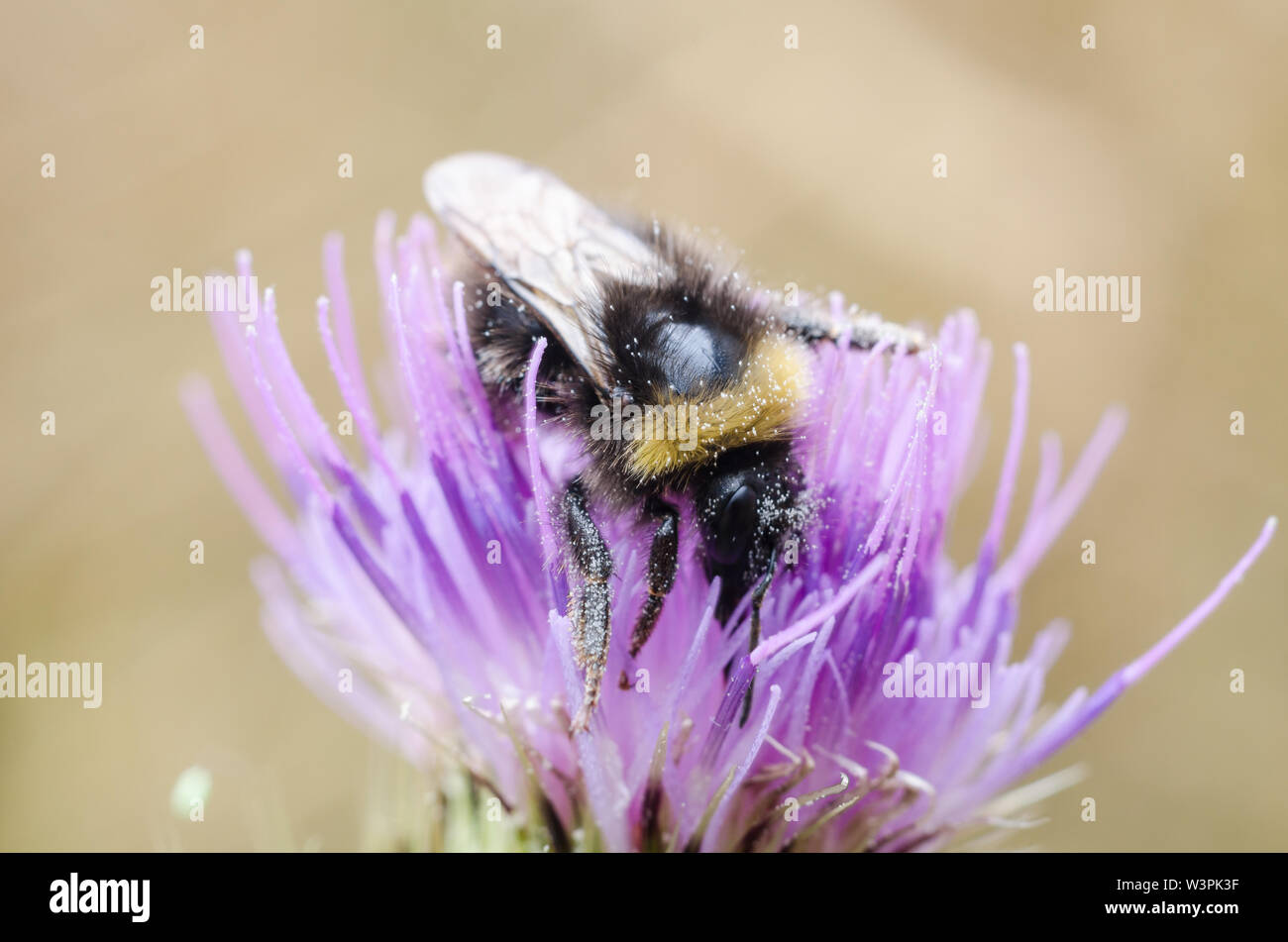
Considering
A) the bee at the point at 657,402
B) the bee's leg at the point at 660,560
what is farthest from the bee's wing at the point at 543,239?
the bee's leg at the point at 660,560

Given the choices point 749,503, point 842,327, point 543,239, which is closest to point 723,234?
point 842,327

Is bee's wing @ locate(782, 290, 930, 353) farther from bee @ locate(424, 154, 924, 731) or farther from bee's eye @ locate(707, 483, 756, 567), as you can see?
bee's eye @ locate(707, 483, 756, 567)

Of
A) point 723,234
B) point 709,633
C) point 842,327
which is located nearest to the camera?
point 709,633

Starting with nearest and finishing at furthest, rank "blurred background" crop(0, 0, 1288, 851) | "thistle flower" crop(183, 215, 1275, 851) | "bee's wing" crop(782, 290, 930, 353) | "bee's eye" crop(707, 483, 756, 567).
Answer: "bee's eye" crop(707, 483, 756, 567) → "thistle flower" crop(183, 215, 1275, 851) → "bee's wing" crop(782, 290, 930, 353) → "blurred background" crop(0, 0, 1288, 851)

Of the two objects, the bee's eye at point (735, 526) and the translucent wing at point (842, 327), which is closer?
the bee's eye at point (735, 526)

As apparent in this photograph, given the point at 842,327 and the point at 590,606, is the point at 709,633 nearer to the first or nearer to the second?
the point at 590,606

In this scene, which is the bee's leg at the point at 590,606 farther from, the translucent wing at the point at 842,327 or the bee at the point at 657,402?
the translucent wing at the point at 842,327

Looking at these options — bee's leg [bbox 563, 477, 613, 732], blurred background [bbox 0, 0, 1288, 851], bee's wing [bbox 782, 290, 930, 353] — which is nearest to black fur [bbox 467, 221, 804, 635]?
bee's leg [bbox 563, 477, 613, 732]
